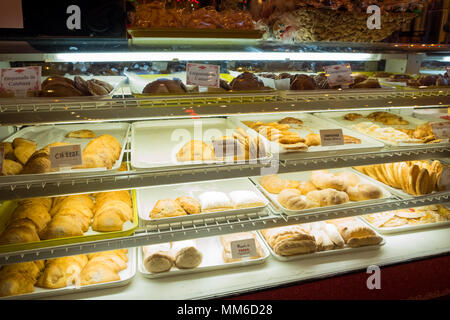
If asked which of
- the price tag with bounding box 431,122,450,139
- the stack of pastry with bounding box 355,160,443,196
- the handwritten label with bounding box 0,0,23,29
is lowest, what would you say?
the stack of pastry with bounding box 355,160,443,196

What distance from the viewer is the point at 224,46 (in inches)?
70.7

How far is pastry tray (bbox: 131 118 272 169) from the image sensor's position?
1819 millimetres

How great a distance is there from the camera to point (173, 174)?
174cm

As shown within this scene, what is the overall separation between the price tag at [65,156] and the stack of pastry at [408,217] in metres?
1.98

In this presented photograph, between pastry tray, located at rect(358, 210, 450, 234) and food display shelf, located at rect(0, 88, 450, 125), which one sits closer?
food display shelf, located at rect(0, 88, 450, 125)

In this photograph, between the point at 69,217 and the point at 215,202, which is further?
the point at 215,202

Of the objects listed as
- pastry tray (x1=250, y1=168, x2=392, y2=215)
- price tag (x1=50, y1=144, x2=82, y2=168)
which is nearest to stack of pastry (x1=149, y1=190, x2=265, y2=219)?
pastry tray (x1=250, y1=168, x2=392, y2=215)

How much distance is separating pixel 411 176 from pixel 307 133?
73 cm

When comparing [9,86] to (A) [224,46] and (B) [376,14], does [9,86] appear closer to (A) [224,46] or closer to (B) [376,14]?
(A) [224,46]

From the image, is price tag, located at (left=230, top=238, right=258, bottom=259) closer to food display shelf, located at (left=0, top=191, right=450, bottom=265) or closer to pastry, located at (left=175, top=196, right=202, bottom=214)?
food display shelf, located at (left=0, top=191, right=450, bottom=265)

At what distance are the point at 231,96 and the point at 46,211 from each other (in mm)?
1200

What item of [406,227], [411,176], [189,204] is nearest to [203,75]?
[189,204]

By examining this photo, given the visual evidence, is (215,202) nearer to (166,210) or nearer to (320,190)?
(166,210)
